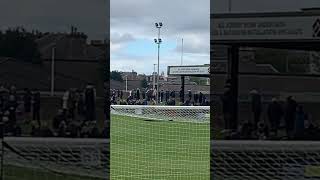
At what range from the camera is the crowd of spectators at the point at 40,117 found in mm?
5590

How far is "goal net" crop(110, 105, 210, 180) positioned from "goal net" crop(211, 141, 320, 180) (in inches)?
44.1

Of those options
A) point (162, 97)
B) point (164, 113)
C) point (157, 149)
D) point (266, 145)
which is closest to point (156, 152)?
point (157, 149)

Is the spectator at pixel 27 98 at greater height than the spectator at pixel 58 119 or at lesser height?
greater

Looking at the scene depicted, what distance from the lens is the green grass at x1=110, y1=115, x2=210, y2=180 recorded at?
6.95 m

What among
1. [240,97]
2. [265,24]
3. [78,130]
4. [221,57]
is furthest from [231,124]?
[78,130]

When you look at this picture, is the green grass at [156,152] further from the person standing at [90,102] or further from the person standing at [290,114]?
the person standing at [290,114]

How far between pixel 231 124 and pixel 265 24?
0.98 m

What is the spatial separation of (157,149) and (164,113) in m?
3.06

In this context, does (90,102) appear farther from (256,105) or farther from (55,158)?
(256,105)

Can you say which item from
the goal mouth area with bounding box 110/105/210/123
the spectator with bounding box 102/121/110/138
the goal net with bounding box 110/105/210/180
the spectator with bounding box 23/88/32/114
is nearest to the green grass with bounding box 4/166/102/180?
the spectator with bounding box 102/121/110/138

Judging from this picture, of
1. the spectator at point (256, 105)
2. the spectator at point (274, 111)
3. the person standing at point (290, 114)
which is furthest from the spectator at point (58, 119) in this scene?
the person standing at point (290, 114)

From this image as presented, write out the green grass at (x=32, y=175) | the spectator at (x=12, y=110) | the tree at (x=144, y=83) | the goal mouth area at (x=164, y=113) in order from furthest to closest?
the tree at (x=144, y=83) → the goal mouth area at (x=164, y=113) → the green grass at (x=32, y=175) → the spectator at (x=12, y=110)

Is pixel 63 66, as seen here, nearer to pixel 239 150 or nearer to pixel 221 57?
pixel 221 57

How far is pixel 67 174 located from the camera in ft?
19.0
